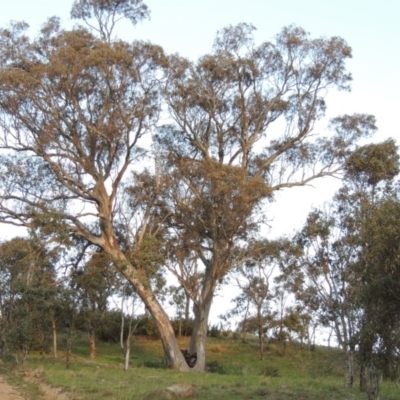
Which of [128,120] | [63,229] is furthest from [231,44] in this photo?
[63,229]

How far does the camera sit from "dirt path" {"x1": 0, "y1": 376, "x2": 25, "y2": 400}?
48.5ft

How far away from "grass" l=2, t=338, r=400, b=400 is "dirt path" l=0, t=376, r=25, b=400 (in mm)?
1112

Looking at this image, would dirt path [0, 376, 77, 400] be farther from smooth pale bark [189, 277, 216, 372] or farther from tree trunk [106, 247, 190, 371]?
smooth pale bark [189, 277, 216, 372]

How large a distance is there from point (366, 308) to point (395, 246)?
124cm

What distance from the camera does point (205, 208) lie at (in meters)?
27.8

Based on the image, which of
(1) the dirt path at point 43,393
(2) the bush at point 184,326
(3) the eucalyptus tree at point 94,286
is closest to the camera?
(1) the dirt path at point 43,393

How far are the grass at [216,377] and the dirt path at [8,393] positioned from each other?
1.11 meters

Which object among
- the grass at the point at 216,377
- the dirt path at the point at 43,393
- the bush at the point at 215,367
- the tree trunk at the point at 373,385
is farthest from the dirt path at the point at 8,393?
the bush at the point at 215,367

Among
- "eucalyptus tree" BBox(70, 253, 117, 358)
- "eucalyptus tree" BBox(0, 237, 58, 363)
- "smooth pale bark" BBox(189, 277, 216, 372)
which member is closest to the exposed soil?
"eucalyptus tree" BBox(0, 237, 58, 363)

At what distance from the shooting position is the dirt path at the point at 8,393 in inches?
582

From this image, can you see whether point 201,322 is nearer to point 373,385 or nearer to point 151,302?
point 151,302

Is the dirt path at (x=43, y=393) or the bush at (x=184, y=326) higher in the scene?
the bush at (x=184, y=326)

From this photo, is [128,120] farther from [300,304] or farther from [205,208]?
[300,304]

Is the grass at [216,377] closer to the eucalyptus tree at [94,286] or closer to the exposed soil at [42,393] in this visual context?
the exposed soil at [42,393]
